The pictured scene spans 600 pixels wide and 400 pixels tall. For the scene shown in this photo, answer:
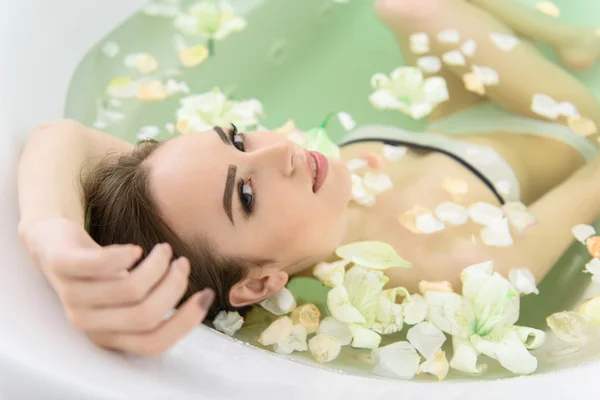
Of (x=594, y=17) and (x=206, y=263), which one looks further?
(x=594, y=17)

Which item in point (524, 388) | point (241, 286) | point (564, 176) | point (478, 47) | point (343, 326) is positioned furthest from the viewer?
point (478, 47)

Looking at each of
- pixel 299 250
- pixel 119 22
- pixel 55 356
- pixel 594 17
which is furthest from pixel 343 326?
pixel 594 17

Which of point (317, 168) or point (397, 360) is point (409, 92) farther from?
point (397, 360)

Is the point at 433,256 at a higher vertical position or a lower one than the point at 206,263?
lower

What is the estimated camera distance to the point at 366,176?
1411mm

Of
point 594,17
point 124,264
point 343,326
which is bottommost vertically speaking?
point 343,326

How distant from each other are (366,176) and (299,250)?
0.40m

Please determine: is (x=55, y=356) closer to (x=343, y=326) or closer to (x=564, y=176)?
(x=343, y=326)

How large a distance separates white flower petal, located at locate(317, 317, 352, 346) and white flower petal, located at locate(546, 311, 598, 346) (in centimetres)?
39

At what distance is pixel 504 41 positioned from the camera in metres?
1.52

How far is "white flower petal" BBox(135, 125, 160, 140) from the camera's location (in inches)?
59.4

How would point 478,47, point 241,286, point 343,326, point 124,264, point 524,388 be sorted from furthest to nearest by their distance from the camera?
1. point 478,47
2. point 343,326
3. point 241,286
4. point 524,388
5. point 124,264

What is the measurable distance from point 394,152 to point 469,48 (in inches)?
13.0

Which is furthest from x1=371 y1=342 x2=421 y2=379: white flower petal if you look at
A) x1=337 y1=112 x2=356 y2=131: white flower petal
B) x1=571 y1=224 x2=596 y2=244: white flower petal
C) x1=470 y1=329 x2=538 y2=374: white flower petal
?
x1=337 y1=112 x2=356 y2=131: white flower petal
